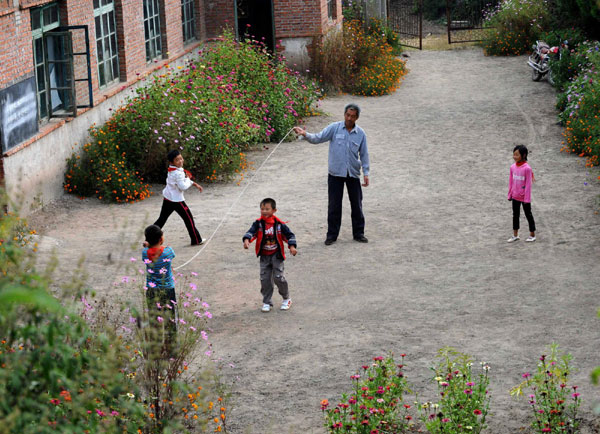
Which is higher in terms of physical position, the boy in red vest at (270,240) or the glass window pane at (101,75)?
the glass window pane at (101,75)

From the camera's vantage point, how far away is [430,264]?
10867 millimetres

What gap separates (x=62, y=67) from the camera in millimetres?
14781

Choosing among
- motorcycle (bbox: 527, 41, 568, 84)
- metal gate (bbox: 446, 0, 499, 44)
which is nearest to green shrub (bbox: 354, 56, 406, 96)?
motorcycle (bbox: 527, 41, 568, 84)

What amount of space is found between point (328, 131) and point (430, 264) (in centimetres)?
220

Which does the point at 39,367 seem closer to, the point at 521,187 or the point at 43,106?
the point at 521,187

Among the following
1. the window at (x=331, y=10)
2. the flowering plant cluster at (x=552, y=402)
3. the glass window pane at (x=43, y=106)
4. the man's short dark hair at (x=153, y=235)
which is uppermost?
the window at (x=331, y=10)

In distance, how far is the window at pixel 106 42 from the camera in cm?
1625

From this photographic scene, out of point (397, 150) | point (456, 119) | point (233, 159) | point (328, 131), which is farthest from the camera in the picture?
point (456, 119)

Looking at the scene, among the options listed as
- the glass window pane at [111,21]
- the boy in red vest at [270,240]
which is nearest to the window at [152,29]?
the glass window pane at [111,21]

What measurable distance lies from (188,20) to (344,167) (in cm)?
1175

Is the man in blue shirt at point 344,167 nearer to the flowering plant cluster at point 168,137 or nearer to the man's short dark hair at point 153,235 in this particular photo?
the flowering plant cluster at point 168,137

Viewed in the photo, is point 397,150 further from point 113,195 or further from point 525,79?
point 525,79

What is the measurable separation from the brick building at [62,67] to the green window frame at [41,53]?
2 cm

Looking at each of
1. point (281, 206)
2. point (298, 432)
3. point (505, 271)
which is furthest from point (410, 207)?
point (298, 432)
